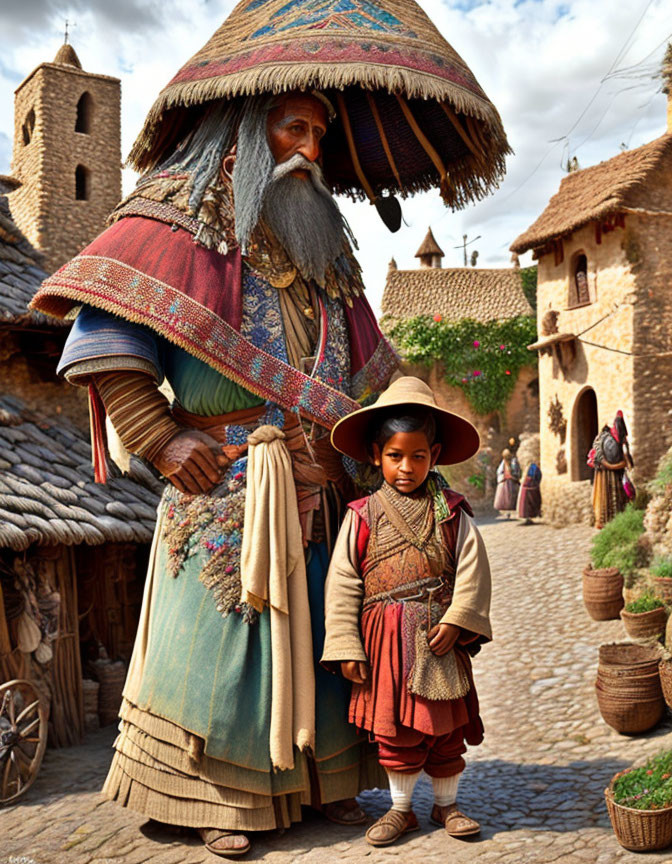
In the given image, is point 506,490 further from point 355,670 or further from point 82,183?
point 355,670

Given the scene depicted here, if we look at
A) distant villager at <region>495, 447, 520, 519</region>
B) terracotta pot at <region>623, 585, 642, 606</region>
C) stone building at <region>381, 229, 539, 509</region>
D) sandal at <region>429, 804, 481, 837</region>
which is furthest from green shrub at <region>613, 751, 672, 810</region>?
stone building at <region>381, 229, 539, 509</region>

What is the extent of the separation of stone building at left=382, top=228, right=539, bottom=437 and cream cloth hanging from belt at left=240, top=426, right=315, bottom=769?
62.1 ft

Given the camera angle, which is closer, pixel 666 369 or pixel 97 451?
pixel 97 451

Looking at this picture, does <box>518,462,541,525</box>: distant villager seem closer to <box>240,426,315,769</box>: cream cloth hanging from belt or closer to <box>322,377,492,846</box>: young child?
<box>322,377,492,846</box>: young child

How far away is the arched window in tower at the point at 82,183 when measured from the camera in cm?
2022

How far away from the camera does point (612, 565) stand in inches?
377

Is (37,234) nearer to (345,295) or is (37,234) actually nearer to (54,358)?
(54,358)

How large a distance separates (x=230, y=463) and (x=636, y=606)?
5.68 meters

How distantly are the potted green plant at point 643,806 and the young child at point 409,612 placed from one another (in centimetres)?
54

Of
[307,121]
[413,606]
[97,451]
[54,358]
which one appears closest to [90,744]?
[54,358]

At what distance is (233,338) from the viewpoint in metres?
3.09

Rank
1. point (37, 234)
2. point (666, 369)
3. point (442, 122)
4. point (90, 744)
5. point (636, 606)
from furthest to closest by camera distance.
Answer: point (37, 234), point (666, 369), point (636, 606), point (90, 744), point (442, 122)

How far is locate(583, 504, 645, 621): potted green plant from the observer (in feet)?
29.3

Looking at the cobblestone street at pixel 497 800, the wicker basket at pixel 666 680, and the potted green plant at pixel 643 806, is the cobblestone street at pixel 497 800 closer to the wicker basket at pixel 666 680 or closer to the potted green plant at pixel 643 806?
the potted green plant at pixel 643 806
